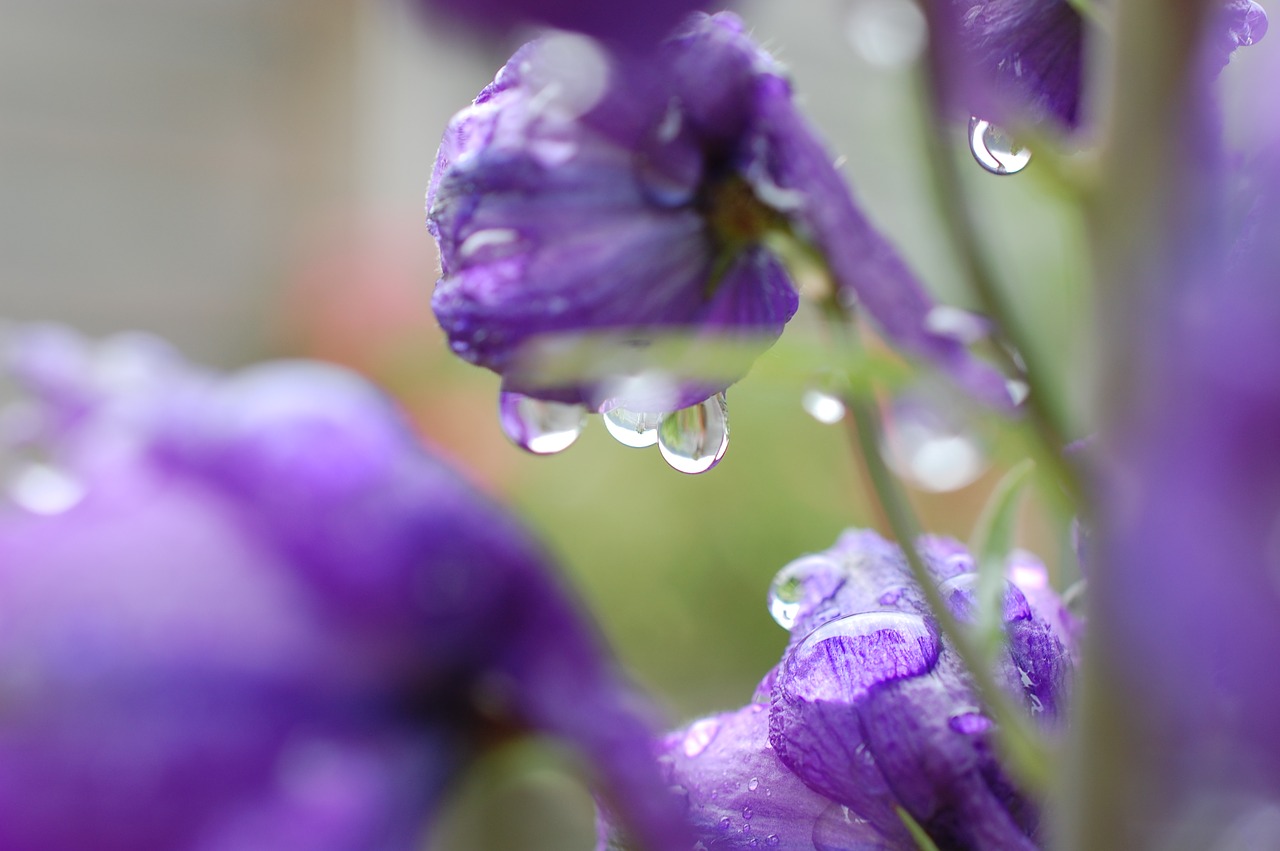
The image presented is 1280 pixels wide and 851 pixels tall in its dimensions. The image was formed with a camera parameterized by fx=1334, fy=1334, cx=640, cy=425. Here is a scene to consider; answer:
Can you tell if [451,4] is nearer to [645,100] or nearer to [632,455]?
[645,100]

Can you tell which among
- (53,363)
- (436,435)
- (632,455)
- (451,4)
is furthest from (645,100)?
(632,455)

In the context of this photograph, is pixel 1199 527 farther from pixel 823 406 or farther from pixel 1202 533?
pixel 823 406

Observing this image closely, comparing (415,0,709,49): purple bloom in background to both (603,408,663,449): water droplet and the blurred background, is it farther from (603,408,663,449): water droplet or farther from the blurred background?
the blurred background

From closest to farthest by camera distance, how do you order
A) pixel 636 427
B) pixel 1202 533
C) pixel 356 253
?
1. pixel 1202 533
2. pixel 636 427
3. pixel 356 253

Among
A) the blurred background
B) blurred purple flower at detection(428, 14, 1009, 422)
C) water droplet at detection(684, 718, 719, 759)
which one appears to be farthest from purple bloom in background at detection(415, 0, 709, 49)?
the blurred background

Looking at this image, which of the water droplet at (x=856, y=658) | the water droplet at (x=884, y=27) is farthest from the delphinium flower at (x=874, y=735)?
the water droplet at (x=884, y=27)

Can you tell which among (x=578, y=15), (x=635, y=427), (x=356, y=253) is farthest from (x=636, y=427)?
(x=356, y=253)
